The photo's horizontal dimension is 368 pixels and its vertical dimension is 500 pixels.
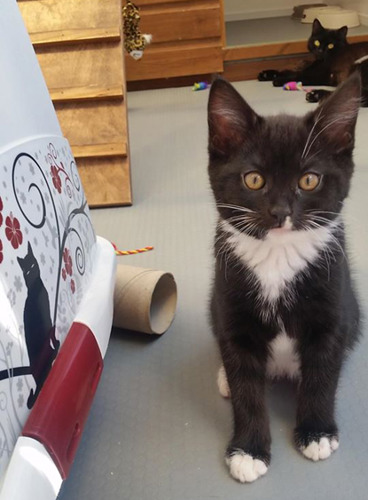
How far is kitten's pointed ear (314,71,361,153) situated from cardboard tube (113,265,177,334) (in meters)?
0.64

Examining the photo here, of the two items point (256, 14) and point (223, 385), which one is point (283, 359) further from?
point (256, 14)

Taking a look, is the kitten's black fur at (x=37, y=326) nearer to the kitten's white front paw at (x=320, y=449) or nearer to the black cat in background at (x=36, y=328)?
the black cat in background at (x=36, y=328)

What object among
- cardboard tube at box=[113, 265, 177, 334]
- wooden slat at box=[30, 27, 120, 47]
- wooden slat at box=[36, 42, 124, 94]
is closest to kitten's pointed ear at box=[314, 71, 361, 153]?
cardboard tube at box=[113, 265, 177, 334]

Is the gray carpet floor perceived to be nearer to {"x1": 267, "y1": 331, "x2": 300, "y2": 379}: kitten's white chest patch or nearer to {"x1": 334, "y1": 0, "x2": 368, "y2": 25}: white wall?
{"x1": 267, "y1": 331, "x2": 300, "y2": 379}: kitten's white chest patch

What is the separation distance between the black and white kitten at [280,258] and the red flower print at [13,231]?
14.3 inches

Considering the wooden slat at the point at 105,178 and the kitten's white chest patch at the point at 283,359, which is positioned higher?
the kitten's white chest patch at the point at 283,359

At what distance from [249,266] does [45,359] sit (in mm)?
410

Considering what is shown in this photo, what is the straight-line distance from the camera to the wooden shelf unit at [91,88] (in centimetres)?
218

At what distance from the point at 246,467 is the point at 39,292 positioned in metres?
0.49

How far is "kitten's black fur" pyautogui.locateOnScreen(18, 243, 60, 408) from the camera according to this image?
2.78ft

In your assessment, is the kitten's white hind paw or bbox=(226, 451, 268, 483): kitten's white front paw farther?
the kitten's white hind paw

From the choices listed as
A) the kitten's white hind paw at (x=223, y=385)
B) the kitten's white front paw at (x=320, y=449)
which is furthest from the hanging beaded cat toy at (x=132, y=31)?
the kitten's white front paw at (x=320, y=449)

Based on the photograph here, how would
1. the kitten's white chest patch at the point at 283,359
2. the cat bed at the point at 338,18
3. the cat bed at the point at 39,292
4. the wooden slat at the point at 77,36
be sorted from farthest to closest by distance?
1. the cat bed at the point at 338,18
2. the wooden slat at the point at 77,36
3. the kitten's white chest patch at the point at 283,359
4. the cat bed at the point at 39,292

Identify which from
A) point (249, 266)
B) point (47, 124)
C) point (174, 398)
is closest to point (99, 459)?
point (174, 398)
